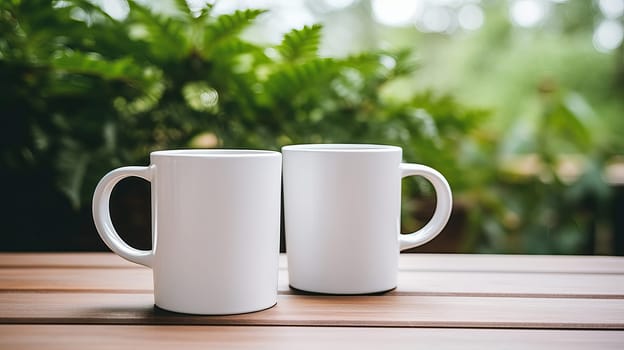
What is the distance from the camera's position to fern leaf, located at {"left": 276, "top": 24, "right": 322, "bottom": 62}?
3.64 feet

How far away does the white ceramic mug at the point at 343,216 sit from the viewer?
658mm

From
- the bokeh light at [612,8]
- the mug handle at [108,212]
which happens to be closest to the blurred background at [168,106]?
the mug handle at [108,212]

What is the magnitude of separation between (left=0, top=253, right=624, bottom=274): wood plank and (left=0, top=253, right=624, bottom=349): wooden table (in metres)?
0.01

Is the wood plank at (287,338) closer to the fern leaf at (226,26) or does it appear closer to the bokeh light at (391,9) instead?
the fern leaf at (226,26)

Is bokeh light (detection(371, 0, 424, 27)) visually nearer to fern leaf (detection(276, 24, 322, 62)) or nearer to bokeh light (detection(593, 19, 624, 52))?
bokeh light (detection(593, 19, 624, 52))

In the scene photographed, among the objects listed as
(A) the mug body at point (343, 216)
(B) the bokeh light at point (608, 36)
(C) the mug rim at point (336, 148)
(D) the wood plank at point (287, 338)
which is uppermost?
(B) the bokeh light at point (608, 36)

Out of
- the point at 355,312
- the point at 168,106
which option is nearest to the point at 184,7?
the point at 168,106

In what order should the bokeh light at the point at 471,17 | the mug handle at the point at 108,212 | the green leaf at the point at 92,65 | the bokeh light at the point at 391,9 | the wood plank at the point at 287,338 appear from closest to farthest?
1. the wood plank at the point at 287,338
2. the mug handle at the point at 108,212
3. the green leaf at the point at 92,65
4. the bokeh light at the point at 391,9
5. the bokeh light at the point at 471,17

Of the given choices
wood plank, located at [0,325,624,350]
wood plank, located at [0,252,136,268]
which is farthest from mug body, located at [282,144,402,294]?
wood plank, located at [0,252,136,268]

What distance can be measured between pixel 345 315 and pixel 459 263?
0.30 metres

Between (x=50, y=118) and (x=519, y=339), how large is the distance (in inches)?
36.8

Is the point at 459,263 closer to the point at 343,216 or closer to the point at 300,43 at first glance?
the point at 343,216

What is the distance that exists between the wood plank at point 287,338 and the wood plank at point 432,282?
0.13 m

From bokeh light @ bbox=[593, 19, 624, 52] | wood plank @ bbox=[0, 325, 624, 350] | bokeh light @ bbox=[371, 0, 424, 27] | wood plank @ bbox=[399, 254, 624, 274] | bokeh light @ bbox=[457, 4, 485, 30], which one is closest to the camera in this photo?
wood plank @ bbox=[0, 325, 624, 350]
